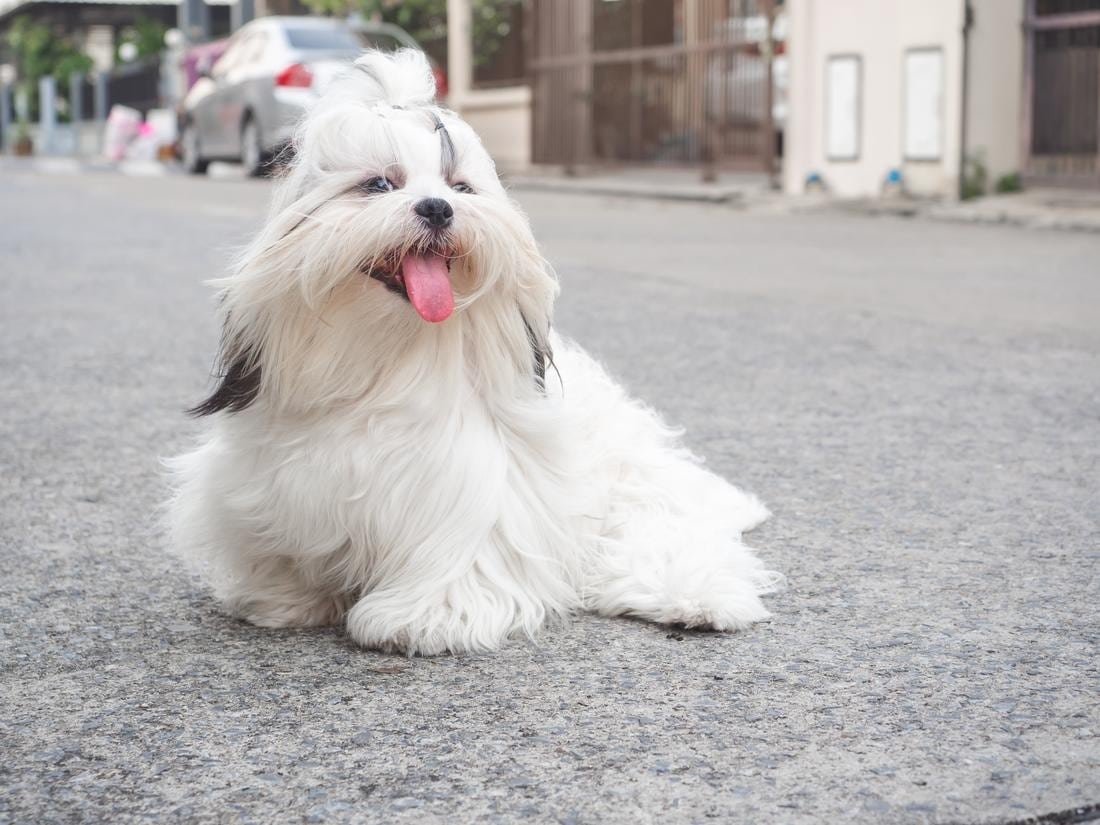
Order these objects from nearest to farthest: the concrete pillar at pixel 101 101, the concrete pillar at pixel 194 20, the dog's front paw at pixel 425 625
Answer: the dog's front paw at pixel 425 625
the concrete pillar at pixel 194 20
the concrete pillar at pixel 101 101

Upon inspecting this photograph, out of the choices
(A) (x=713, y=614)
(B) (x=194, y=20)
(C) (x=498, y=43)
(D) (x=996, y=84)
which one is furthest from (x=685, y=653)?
(B) (x=194, y=20)

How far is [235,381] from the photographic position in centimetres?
305

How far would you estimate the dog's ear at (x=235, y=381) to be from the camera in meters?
3.03

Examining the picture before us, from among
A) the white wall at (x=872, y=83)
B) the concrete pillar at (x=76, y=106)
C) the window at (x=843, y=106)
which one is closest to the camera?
the white wall at (x=872, y=83)

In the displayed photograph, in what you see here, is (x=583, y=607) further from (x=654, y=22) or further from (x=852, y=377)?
(x=654, y=22)

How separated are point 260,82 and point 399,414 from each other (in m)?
17.3

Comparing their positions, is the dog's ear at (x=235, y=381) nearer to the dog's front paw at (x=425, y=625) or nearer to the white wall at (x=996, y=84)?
the dog's front paw at (x=425, y=625)

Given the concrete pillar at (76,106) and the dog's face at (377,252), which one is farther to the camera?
the concrete pillar at (76,106)

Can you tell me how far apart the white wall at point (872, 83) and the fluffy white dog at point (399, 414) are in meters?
13.0

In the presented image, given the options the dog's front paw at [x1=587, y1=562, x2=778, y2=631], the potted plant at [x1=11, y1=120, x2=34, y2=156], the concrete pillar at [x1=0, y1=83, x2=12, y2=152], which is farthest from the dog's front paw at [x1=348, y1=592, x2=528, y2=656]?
the concrete pillar at [x1=0, y1=83, x2=12, y2=152]

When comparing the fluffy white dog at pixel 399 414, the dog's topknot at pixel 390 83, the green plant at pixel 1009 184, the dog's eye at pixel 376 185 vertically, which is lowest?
the fluffy white dog at pixel 399 414

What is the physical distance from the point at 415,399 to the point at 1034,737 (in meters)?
1.29

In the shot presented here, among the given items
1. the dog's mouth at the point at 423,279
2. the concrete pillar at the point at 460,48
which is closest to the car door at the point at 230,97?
the concrete pillar at the point at 460,48

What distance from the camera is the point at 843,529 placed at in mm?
3951
